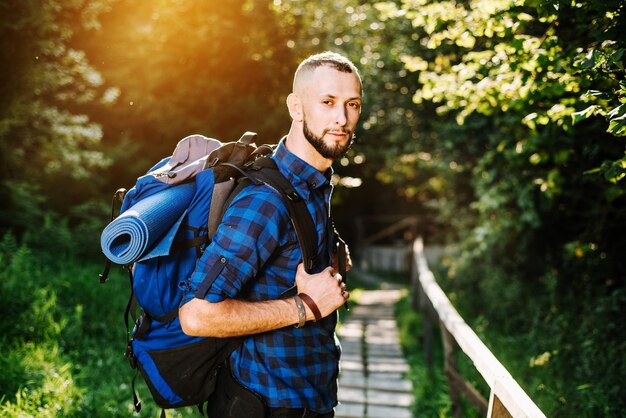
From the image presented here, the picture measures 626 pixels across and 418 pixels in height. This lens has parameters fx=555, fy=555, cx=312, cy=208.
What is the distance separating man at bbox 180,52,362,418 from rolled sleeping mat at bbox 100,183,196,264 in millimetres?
188

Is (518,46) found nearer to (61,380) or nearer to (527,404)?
(527,404)

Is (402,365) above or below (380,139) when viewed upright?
below

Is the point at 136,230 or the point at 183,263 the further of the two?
the point at 183,263

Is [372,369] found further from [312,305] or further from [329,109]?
[329,109]

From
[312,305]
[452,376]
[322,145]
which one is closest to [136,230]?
[312,305]

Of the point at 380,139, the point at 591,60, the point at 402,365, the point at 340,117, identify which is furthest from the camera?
the point at 380,139

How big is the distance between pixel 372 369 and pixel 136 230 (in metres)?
5.42

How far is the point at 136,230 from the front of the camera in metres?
1.79

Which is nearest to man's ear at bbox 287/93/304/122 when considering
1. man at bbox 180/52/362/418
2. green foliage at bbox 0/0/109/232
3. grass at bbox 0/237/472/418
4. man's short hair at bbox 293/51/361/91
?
man at bbox 180/52/362/418

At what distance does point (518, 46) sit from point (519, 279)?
5718mm

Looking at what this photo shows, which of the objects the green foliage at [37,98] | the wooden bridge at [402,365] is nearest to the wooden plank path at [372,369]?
the wooden bridge at [402,365]

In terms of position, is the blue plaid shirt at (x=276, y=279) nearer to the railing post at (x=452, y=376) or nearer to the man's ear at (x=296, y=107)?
the man's ear at (x=296, y=107)

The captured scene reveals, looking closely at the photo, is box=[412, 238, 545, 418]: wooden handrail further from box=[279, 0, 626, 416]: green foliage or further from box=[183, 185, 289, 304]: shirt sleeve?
box=[183, 185, 289, 304]: shirt sleeve

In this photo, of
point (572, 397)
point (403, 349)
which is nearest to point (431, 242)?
point (403, 349)
